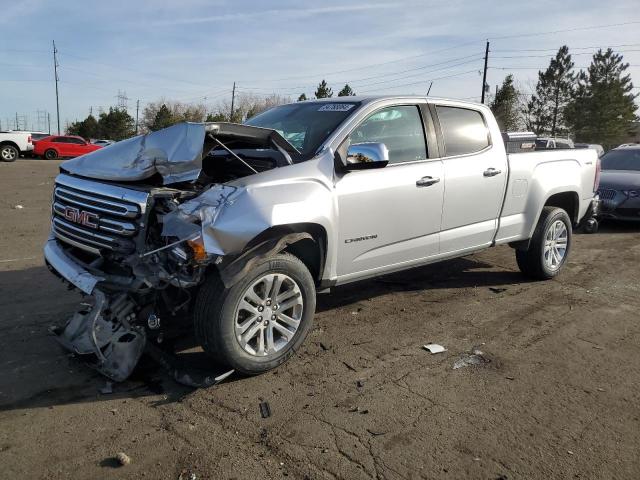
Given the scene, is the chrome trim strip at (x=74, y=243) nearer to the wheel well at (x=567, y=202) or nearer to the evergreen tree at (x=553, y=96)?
the wheel well at (x=567, y=202)

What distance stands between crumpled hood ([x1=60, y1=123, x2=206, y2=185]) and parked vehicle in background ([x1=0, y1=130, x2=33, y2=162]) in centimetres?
2593

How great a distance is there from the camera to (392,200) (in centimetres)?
440

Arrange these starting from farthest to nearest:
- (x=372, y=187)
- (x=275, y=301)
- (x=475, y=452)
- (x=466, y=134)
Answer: (x=466, y=134)
(x=372, y=187)
(x=275, y=301)
(x=475, y=452)

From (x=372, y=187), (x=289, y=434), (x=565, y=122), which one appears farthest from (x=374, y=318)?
(x=565, y=122)

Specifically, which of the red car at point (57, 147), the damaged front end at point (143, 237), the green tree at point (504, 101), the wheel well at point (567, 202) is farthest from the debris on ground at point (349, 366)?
the green tree at point (504, 101)

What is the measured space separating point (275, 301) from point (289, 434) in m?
0.98

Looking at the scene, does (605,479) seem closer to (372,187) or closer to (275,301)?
(275,301)

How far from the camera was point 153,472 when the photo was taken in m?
2.66

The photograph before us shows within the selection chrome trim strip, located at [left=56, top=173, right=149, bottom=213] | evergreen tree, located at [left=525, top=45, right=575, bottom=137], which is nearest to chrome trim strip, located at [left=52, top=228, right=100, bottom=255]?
chrome trim strip, located at [left=56, top=173, right=149, bottom=213]

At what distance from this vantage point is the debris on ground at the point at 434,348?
418cm

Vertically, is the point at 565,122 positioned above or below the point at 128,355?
above

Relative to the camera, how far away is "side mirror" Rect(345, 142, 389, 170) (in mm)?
3955

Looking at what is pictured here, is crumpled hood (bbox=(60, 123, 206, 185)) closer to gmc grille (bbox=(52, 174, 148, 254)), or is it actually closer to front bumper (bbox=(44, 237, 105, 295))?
gmc grille (bbox=(52, 174, 148, 254))

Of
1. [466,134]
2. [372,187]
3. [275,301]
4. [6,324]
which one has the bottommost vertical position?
[6,324]
